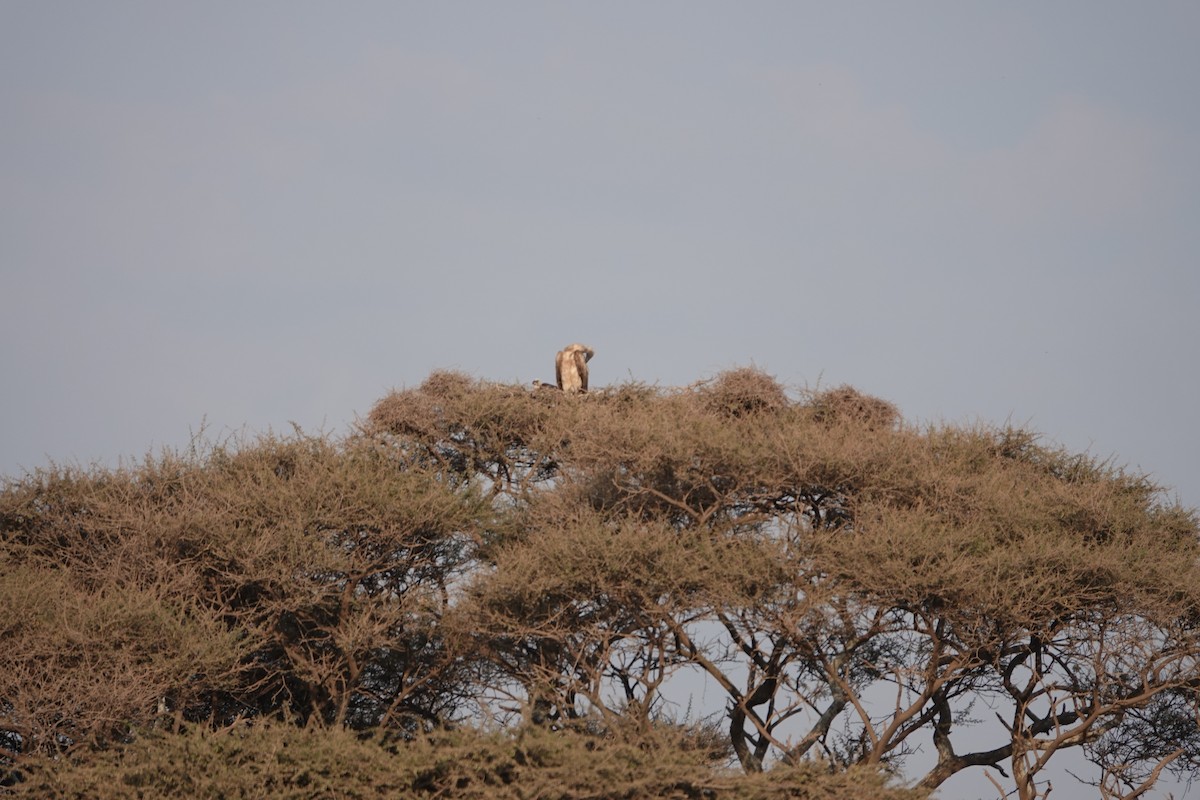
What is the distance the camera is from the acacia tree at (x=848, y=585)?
23.0 meters

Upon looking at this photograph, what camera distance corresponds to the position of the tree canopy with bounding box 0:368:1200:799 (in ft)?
71.5

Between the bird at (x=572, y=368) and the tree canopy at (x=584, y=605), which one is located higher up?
the bird at (x=572, y=368)

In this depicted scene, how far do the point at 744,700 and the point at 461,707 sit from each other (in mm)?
5123

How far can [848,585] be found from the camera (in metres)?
23.2

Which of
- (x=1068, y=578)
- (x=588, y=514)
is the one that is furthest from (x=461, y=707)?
(x=1068, y=578)

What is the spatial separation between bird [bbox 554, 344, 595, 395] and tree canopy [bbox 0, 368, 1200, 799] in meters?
2.32

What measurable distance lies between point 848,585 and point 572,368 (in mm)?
8639

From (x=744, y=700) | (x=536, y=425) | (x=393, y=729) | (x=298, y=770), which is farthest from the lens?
(x=536, y=425)

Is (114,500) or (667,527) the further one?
(114,500)

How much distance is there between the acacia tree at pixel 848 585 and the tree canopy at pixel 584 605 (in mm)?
57

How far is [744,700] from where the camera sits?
2319 cm

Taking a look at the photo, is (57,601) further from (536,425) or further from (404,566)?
(536,425)

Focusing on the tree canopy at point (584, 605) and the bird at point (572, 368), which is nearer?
the tree canopy at point (584, 605)

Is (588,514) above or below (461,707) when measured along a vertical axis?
above
